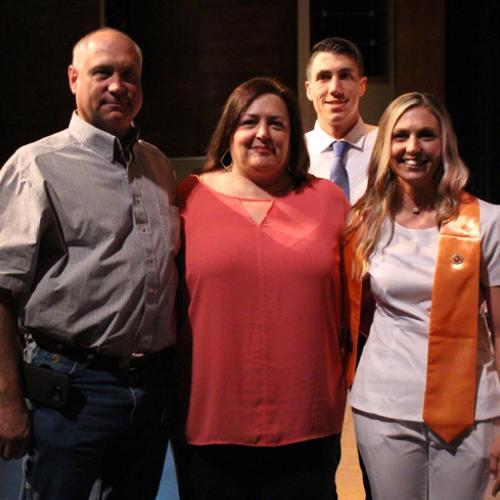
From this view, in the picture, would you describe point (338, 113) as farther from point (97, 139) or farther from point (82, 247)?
point (82, 247)

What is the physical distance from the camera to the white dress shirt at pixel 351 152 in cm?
282

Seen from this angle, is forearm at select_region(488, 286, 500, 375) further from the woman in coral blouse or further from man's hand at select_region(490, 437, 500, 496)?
the woman in coral blouse

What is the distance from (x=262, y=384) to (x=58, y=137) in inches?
30.7

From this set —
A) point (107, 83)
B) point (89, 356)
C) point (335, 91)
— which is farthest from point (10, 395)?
point (335, 91)

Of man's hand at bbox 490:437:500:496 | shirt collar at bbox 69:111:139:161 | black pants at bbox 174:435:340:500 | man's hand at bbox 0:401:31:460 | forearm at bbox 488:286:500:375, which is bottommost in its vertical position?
black pants at bbox 174:435:340:500

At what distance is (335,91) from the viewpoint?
2.96 m

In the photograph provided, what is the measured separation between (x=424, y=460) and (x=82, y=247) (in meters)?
0.95

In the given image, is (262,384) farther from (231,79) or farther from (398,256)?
(231,79)

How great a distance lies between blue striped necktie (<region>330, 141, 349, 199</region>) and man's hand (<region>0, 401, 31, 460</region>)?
1.34m

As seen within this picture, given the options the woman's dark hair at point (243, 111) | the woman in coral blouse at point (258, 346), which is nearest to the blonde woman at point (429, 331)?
the woman in coral blouse at point (258, 346)

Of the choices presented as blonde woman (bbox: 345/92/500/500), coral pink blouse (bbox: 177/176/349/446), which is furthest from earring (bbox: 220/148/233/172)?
blonde woman (bbox: 345/92/500/500)

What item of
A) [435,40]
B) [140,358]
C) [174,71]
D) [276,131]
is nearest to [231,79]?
[174,71]

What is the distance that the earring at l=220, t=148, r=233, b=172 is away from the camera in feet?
7.39

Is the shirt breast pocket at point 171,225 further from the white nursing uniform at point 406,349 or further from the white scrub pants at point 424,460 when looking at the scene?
the white scrub pants at point 424,460
